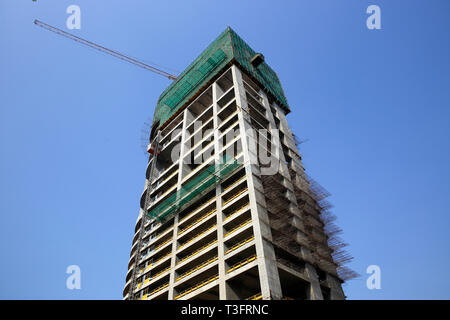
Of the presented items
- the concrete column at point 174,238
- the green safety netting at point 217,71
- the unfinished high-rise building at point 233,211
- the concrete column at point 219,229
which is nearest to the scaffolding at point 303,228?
the unfinished high-rise building at point 233,211

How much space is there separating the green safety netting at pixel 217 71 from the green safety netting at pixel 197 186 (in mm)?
22138

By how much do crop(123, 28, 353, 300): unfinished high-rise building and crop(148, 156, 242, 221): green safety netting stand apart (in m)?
0.14

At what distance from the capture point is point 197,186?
137 ft

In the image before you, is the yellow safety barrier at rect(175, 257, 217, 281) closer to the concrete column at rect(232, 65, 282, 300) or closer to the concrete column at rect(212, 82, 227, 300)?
the concrete column at rect(212, 82, 227, 300)

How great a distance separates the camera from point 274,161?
136 ft

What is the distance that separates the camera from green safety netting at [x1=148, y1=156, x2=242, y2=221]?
38.4m

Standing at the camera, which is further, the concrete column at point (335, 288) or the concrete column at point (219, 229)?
the concrete column at point (335, 288)

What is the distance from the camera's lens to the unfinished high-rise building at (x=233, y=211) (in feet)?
100

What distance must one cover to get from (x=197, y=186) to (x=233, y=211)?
25.2ft

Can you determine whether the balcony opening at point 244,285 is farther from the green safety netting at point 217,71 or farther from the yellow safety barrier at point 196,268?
the green safety netting at point 217,71

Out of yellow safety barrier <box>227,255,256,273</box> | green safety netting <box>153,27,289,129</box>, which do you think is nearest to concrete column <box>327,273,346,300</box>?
yellow safety barrier <box>227,255,256,273</box>
